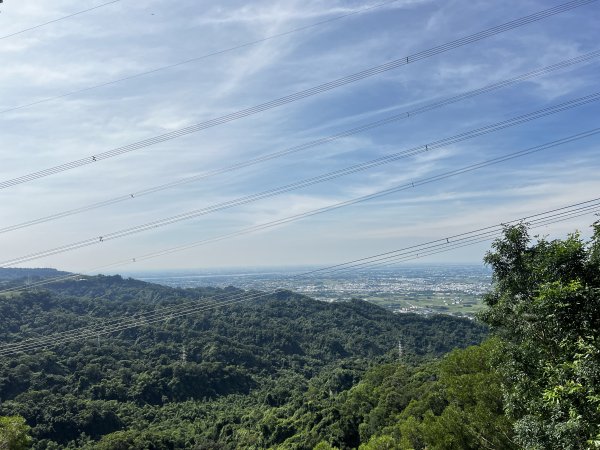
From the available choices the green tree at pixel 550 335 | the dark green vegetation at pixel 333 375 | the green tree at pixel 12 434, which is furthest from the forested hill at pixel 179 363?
the green tree at pixel 550 335

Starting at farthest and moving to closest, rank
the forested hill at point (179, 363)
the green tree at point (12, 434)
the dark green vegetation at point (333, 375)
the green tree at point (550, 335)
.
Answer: the forested hill at point (179, 363)
the green tree at point (12, 434)
the dark green vegetation at point (333, 375)
the green tree at point (550, 335)

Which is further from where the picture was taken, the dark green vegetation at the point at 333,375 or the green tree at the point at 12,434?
the green tree at the point at 12,434

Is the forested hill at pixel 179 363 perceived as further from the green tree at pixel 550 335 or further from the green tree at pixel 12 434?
the green tree at pixel 550 335

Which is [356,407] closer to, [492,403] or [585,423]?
[492,403]

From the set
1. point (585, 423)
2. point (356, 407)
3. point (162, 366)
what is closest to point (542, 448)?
point (585, 423)

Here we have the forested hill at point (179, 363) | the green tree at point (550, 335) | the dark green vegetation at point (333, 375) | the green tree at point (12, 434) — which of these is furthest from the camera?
the forested hill at point (179, 363)

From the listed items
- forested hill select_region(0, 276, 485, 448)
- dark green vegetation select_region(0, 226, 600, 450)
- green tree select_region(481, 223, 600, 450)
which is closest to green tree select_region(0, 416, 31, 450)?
dark green vegetation select_region(0, 226, 600, 450)

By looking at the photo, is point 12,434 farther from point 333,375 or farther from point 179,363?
point 179,363
